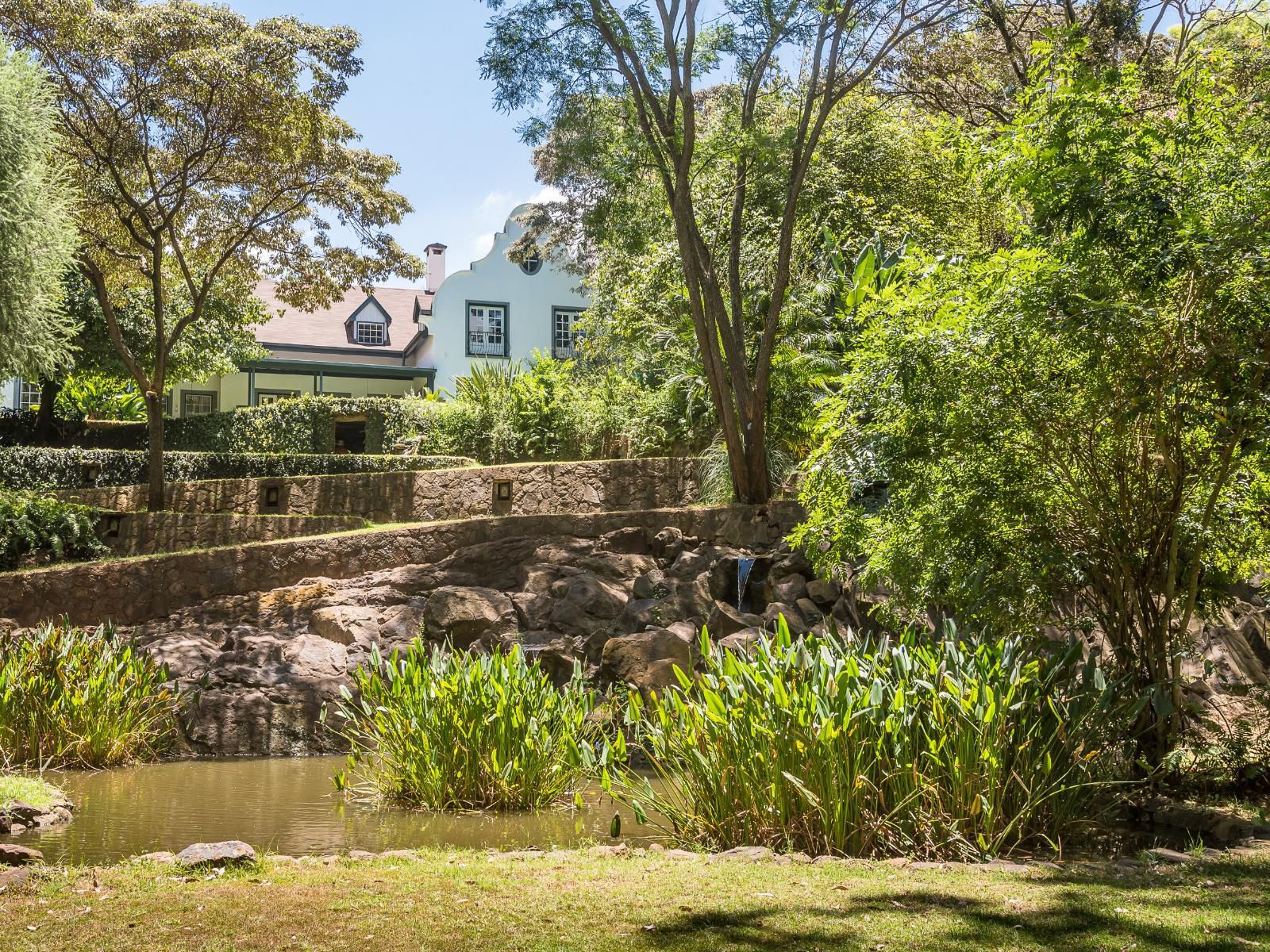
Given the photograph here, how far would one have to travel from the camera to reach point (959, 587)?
6984mm

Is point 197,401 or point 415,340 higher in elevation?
point 415,340

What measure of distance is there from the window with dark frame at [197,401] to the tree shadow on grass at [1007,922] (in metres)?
31.9

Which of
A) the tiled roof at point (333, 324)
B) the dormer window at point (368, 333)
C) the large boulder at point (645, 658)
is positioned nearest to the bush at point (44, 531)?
the large boulder at point (645, 658)

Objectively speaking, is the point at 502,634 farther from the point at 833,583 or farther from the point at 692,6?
the point at 692,6

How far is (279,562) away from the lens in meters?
13.7

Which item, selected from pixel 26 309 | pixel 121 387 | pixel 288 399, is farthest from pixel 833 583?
pixel 121 387

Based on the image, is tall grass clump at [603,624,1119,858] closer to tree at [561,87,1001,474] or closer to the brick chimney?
tree at [561,87,1001,474]

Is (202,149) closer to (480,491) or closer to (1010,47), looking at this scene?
(480,491)

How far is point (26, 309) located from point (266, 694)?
847 cm

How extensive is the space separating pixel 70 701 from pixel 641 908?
21.4ft

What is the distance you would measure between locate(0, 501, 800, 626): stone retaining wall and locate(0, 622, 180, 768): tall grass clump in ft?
13.8

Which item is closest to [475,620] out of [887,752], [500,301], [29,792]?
[29,792]

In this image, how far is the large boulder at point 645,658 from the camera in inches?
382

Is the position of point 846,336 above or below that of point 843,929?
above
